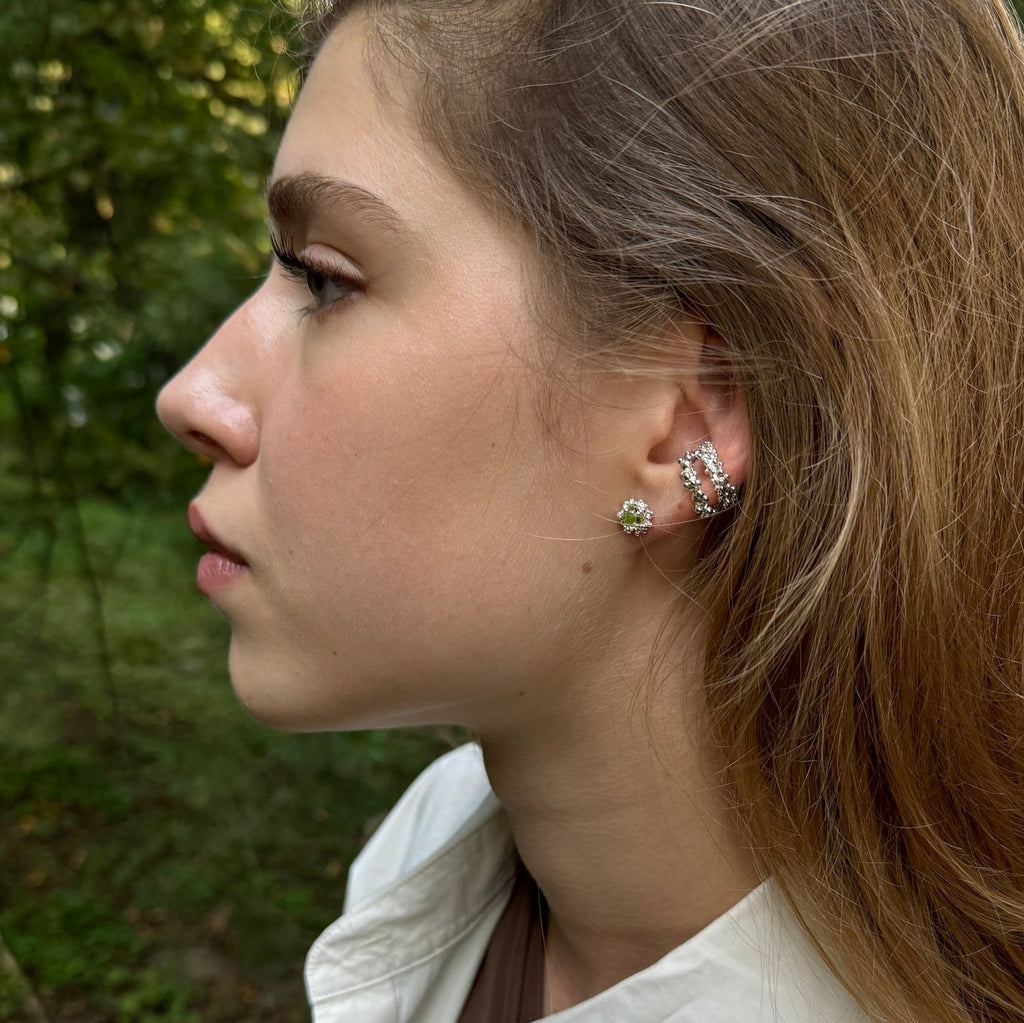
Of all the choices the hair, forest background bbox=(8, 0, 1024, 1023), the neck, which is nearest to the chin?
the neck

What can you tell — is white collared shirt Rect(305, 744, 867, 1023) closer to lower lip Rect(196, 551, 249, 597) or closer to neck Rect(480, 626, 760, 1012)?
neck Rect(480, 626, 760, 1012)

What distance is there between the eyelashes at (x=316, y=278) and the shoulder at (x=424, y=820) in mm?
1033

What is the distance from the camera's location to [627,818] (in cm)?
150

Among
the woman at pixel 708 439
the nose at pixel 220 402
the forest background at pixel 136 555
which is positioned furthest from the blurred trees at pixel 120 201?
the woman at pixel 708 439

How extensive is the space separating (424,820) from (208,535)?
3.22ft

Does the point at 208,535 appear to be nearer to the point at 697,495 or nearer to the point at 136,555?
the point at 697,495

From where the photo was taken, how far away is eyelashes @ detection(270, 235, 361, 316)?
4.65ft

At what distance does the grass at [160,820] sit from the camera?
361cm

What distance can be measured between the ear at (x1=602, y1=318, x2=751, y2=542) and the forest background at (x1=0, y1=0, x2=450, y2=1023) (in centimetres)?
185

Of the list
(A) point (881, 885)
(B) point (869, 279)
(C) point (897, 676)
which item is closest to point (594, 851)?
(A) point (881, 885)

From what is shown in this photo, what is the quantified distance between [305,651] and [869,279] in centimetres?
90

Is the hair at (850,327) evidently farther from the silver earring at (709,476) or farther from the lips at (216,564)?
the lips at (216,564)

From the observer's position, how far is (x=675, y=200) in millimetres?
1331

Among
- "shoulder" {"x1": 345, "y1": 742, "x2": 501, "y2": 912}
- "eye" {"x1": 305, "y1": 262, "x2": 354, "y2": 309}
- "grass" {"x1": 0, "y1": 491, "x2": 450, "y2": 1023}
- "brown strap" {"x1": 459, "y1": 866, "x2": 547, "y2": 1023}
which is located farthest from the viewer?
"grass" {"x1": 0, "y1": 491, "x2": 450, "y2": 1023}
